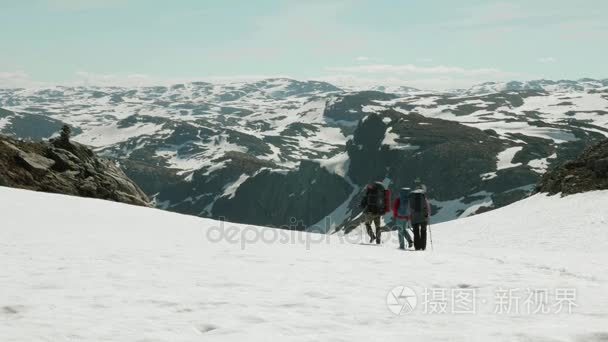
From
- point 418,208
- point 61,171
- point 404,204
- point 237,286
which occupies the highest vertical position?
point 61,171

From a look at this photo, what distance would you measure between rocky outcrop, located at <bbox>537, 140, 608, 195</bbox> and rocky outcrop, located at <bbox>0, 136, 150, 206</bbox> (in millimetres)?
33778

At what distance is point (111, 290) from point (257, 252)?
634 cm

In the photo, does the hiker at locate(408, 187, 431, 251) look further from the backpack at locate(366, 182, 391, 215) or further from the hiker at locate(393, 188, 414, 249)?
the backpack at locate(366, 182, 391, 215)

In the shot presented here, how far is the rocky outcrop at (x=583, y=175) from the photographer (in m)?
38.5

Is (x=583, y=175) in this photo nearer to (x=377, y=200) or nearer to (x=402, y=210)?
(x=377, y=200)

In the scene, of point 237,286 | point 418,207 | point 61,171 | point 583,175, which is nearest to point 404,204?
point 418,207

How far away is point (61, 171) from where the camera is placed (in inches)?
1464

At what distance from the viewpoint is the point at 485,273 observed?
41.8 feet

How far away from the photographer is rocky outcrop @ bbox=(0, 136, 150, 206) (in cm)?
3284

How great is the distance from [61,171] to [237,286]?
31403 mm

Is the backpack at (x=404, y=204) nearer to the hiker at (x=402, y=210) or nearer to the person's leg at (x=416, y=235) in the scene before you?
the hiker at (x=402, y=210)

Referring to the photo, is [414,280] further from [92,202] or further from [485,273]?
[92,202]

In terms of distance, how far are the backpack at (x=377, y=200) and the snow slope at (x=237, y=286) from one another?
2.18 metres

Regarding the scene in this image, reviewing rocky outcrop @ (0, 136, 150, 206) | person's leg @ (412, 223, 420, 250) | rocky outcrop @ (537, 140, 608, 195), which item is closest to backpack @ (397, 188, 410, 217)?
person's leg @ (412, 223, 420, 250)
